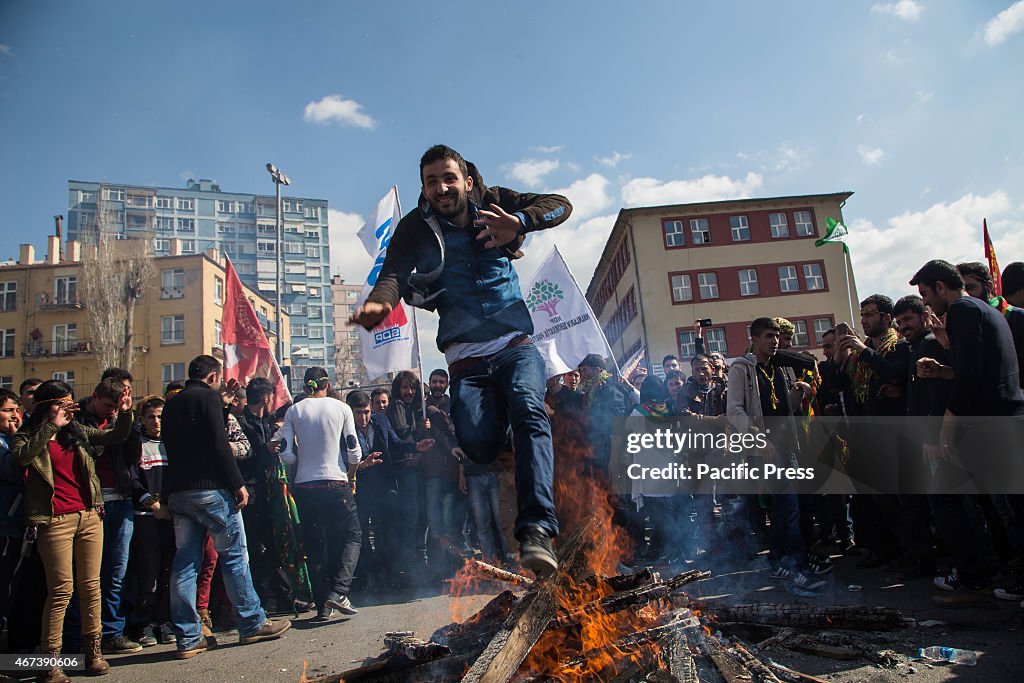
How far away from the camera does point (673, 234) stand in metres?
41.2

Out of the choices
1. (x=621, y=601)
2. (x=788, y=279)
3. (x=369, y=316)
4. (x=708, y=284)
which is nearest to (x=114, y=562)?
(x=369, y=316)

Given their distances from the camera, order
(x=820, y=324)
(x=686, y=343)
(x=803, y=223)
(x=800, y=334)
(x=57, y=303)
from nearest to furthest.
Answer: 1. (x=800, y=334)
2. (x=686, y=343)
3. (x=820, y=324)
4. (x=803, y=223)
5. (x=57, y=303)

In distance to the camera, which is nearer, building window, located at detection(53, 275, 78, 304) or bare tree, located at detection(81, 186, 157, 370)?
bare tree, located at detection(81, 186, 157, 370)

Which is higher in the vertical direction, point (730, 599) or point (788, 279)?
point (788, 279)

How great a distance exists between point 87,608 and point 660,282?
38256mm

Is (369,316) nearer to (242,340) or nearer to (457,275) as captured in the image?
(457,275)

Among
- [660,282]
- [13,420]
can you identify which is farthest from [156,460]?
[660,282]

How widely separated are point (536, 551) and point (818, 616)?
2335mm

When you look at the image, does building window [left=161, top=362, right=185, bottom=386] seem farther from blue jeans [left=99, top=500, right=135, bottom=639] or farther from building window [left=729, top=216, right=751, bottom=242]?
blue jeans [left=99, top=500, right=135, bottom=639]

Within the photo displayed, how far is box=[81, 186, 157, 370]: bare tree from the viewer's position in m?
40.5

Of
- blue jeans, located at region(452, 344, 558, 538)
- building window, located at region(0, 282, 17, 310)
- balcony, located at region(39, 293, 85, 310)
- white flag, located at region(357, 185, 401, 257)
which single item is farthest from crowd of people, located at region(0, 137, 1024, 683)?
building window, located at region(0, 282, 17, 310)

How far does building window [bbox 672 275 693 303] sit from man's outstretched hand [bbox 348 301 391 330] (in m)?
38.5

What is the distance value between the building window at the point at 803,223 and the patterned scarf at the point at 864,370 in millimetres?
39017

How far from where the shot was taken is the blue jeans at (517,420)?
309cm
